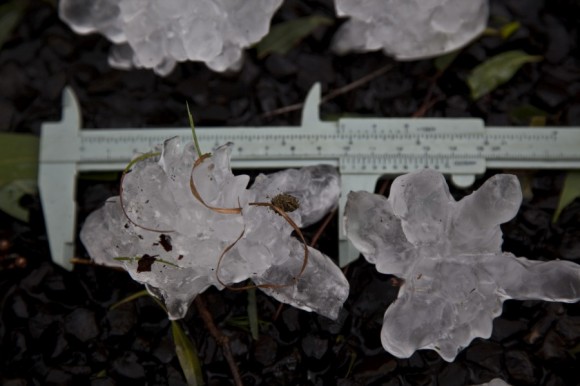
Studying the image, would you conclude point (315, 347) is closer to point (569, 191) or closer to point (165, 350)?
point (165, 350)

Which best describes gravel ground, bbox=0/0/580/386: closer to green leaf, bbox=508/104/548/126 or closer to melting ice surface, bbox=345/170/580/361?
green leaf, bbox=508/104/548/126

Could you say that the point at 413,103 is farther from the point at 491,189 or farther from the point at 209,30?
the point at 209,30

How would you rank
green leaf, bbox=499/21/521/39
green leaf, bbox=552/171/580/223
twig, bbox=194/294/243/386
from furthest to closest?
green leaf, bbox=499/21/521/39 → green leaf, bbox=552/171/580/223 → twig, bbox=194/294/243/386

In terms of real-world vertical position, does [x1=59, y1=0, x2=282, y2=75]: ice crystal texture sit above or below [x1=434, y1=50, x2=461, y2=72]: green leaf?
above

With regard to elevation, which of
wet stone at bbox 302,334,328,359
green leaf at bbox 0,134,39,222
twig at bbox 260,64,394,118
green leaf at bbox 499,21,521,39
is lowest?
wet stone at bbox 302,334,328,359

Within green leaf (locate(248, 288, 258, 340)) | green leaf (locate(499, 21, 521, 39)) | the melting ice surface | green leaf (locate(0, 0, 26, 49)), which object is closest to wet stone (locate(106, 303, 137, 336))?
green leaf (locate(248, 288, 258, 340))

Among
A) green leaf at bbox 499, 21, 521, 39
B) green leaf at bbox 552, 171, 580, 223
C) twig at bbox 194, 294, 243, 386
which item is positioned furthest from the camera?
green leaf at bbox 499, 21, 521, 39

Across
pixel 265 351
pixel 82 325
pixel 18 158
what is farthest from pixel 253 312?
pixel 18 158

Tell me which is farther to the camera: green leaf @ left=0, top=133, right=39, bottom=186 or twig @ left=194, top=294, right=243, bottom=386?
green leaf @ left=0, top=133, right=39, bottom=186
